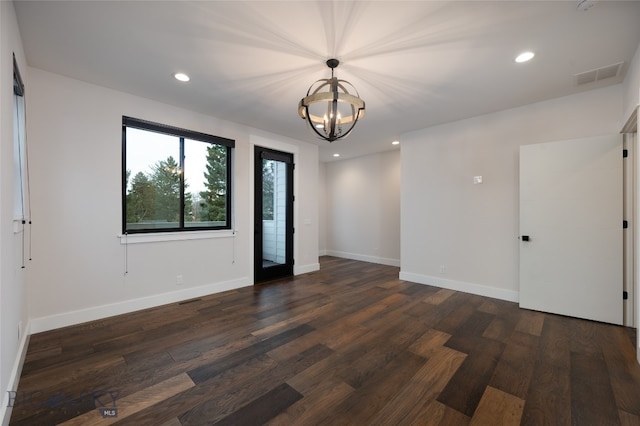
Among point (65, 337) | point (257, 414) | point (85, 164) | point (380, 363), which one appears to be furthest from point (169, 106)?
point (380, 363)

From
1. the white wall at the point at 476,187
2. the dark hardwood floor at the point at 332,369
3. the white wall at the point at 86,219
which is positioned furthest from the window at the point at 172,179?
the white wall at the point at 476,187

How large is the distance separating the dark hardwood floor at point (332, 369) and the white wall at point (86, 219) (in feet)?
1.05

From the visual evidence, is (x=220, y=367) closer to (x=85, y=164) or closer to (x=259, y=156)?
(x=85, y=164)

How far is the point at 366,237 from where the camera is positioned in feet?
23.9

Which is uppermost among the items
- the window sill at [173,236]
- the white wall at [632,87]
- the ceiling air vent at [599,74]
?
the ceiling air vent at [599,74]

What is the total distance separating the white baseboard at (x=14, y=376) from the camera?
5.39 feet

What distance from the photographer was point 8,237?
1.92 metres

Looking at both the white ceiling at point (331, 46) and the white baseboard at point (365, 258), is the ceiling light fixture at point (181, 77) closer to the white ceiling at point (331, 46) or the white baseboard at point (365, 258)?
the white ceiling at point (331, 46)

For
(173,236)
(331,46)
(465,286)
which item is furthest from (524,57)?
(173,236)

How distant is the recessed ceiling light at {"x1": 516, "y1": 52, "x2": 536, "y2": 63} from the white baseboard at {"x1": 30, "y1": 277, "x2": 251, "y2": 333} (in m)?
4.82

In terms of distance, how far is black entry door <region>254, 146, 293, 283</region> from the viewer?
504 cm

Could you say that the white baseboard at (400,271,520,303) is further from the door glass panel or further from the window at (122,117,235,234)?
the window at (122,117,235,234)

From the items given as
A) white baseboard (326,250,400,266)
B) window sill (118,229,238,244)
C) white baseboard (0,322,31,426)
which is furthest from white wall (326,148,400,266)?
white baseboard (0,322,31,426)

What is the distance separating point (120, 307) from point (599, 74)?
248 inches
